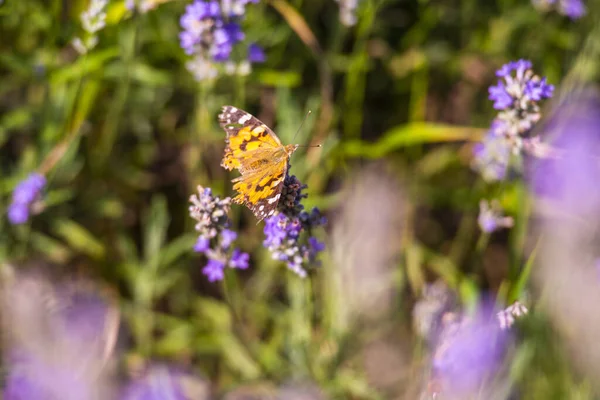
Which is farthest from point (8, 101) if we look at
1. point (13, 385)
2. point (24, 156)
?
point (13, 385)

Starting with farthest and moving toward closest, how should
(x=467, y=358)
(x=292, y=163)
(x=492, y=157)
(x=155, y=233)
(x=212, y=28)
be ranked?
(x=292, y=163), (x=155, y=233), (x=492, y=157), (x=212, y=28), (x=467, y=358)

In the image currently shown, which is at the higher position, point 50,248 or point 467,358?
point 50,248

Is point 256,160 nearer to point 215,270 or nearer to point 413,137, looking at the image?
point 215,270

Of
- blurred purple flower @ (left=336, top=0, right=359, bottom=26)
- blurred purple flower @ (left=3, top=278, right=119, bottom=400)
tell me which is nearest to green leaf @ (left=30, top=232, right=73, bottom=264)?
blurred purple flower @ (left=3, top=278, right=119, bottom=400)

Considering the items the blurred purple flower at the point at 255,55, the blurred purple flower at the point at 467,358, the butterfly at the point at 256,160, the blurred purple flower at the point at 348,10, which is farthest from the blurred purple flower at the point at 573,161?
the butterfly at the point at 256,160

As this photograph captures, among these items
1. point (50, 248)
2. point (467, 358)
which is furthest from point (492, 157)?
point (50, 248)

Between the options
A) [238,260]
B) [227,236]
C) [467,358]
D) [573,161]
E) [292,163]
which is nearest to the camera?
[227,236]

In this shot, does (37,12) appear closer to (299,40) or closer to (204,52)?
(204,52)

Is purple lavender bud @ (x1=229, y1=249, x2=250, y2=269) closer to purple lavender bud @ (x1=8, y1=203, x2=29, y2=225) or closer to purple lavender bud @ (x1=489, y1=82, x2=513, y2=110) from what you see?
purple lavender bud @ (x1=489, y1=82, x2=513, y2=110)
